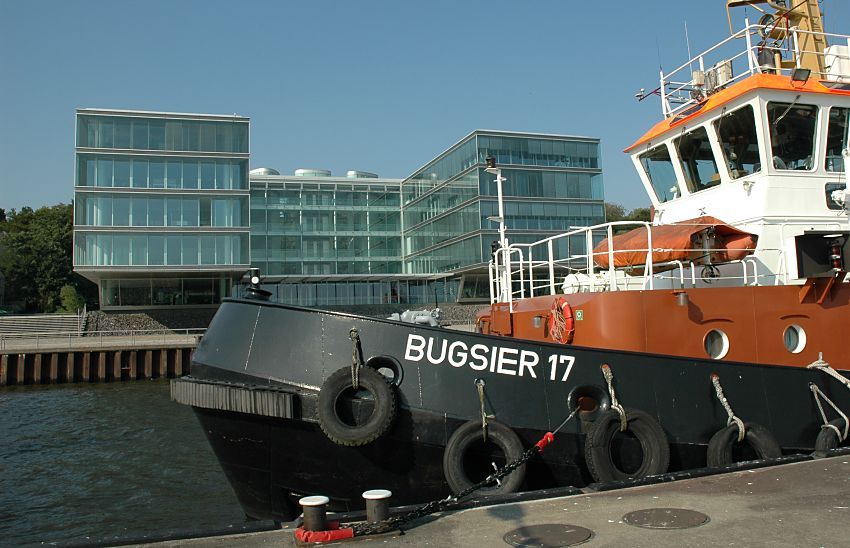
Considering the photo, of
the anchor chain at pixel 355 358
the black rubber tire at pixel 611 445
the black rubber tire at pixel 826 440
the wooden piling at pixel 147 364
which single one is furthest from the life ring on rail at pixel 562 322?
the wooden piling at pixel 147 364

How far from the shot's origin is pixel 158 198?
40469mm

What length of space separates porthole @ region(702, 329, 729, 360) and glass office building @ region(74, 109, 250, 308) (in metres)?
36.1

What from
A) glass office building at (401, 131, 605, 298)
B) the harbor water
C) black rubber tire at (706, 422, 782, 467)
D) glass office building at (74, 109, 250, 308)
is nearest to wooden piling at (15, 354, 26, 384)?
the harbor water

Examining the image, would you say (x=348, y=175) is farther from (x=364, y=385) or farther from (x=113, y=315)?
(x=364, y=385)

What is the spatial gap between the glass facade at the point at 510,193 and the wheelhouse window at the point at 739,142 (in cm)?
3988

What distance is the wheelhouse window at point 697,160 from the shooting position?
8.99m

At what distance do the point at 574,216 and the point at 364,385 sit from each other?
1924 inches

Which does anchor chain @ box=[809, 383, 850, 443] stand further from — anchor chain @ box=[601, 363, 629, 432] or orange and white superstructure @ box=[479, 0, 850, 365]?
anchor chain @ box=[601, 363, 629, 432]

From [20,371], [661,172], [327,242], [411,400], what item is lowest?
[20,371]

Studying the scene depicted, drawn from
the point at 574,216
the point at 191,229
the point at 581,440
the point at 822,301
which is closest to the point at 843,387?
the point at 822,301

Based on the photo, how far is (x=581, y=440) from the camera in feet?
20.0

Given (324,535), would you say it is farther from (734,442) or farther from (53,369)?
(53,369)

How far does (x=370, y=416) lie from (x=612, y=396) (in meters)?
2.18

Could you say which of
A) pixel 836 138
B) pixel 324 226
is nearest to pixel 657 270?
pixel 836 138
